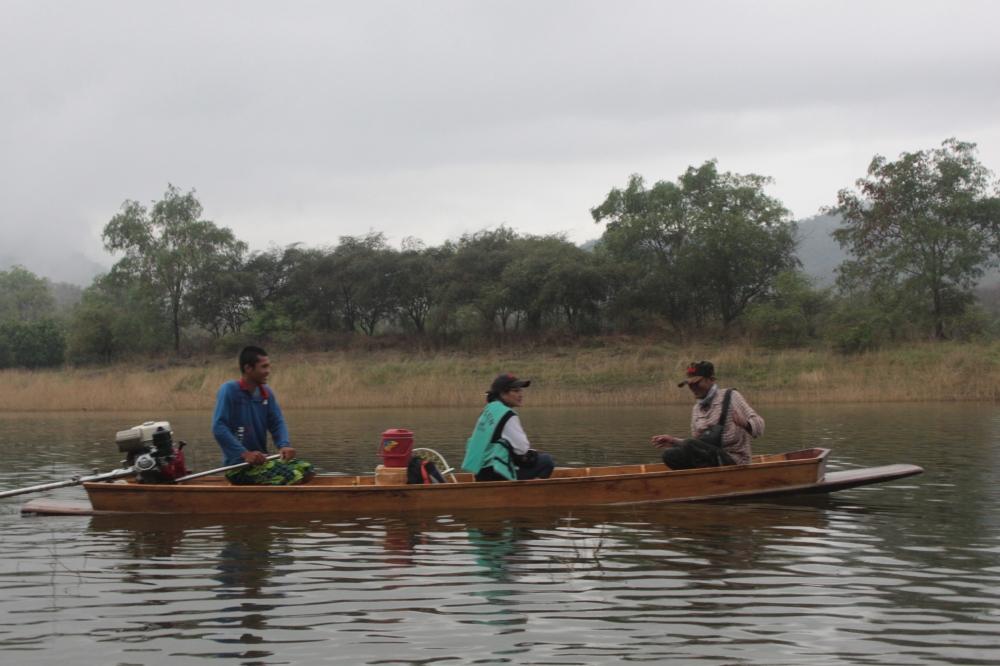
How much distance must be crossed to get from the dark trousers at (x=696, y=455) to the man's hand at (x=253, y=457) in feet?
14.1

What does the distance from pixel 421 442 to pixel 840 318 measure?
2663 cm

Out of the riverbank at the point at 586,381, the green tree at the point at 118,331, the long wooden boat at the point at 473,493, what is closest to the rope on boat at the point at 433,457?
the long wooden boat at the point at 473,493

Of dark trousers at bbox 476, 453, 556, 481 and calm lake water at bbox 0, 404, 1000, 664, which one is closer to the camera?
calm lake water at bbox 0, 404, 1000, 664

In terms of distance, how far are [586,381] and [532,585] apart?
30.3 metres

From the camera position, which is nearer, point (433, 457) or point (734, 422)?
point (734, 422)

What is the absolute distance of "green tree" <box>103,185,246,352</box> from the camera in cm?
5384

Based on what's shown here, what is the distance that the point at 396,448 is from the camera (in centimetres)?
1133

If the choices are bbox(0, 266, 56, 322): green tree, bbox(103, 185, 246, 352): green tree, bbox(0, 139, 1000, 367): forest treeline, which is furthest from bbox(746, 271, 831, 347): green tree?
bbox(0, 266, 56, 322): green tree

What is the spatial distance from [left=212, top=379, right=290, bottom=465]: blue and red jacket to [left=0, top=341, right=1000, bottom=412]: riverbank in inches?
812

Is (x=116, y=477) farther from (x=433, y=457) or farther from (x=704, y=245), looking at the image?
(x=704, y=245)

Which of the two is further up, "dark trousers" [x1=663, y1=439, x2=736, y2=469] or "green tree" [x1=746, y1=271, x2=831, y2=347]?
"green tree" [x1=746, y1=271, x2=831, y2=347]

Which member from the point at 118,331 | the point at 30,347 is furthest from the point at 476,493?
the point at 30,347

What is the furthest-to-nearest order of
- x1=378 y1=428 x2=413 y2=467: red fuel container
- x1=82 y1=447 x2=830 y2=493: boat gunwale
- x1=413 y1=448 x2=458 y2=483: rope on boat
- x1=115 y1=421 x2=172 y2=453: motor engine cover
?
1. x1=378 y1=428 x2=413 y2=467: red fuel container
2. x1=413 y1=448 x2=458 y2=483: rope on boat
3. x1=115 y1=421 x2=172 y2=453: motor engine cover
4. x1=82 y1=447 x2=830 y2=493: boat gunwale

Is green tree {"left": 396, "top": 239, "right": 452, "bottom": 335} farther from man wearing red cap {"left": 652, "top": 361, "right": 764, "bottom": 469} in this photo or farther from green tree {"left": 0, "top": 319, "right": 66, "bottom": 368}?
man wearing red cap {"left": 652, "top": 361, "right": 764, "bottom": 469}
